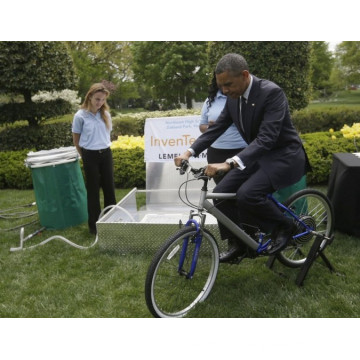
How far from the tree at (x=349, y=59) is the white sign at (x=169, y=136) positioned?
2416 centimetres

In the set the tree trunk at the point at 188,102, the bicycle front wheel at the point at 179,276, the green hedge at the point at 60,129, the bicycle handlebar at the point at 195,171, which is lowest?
the tree trunk at the point at 188,102

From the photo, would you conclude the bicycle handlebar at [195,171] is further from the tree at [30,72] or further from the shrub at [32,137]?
the shrub at [32,137]

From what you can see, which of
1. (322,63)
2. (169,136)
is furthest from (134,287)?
(322,63)

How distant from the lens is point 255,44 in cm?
759

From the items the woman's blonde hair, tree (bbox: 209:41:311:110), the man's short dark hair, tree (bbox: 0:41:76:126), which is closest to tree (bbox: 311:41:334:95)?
tree (bbox: 209:41:311:110)

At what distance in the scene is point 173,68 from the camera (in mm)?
23422

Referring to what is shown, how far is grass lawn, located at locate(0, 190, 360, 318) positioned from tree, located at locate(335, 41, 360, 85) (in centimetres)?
2591

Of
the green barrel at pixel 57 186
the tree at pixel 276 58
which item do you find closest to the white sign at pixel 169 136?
the green barrel at pixel 57 186

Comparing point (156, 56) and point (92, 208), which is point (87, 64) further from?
point (92, 208)

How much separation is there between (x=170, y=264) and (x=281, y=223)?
103cm

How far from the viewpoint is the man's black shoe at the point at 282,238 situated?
3.23m

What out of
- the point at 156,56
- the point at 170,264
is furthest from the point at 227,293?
the point at 156,56

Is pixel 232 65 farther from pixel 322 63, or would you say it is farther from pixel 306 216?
pixel 322 63

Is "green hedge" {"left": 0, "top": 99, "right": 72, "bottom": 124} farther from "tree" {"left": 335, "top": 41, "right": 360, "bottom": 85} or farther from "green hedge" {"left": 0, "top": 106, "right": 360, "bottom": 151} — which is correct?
"tree" {"left": 335, "top": 41, "right": 360, "bottom": 85}
